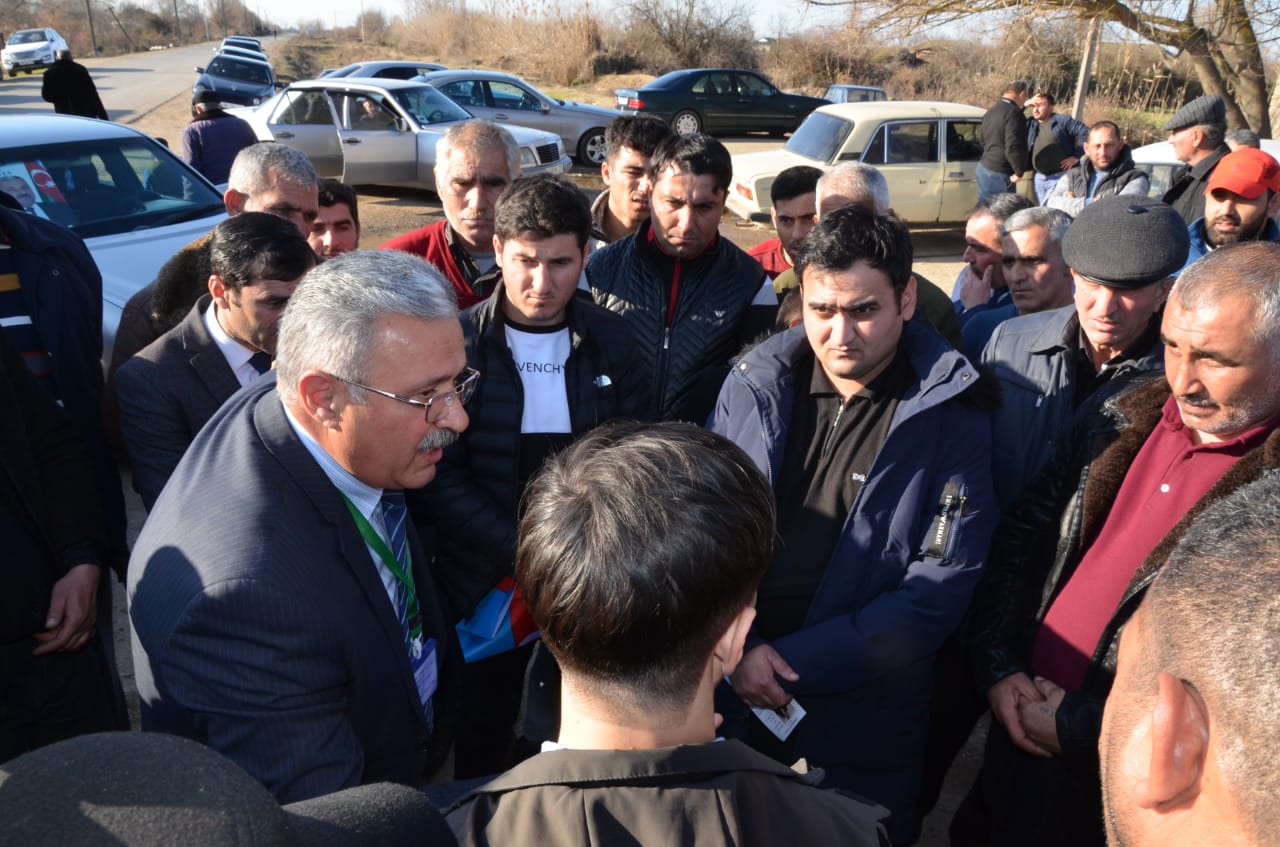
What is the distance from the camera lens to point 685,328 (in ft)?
12.4

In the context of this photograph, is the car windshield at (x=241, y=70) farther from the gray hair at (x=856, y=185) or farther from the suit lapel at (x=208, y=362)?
the suit lapel at (x=208, y=362)

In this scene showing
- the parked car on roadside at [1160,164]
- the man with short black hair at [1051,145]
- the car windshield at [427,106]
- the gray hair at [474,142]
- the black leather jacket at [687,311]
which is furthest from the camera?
the car windshield at [427,106]

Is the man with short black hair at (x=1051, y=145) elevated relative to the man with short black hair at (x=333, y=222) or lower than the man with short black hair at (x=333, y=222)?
lower

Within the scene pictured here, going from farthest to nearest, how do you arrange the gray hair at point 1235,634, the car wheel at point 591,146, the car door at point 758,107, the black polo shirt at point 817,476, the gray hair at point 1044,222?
the car door at point 758,107 → the car wheel at point 591,146 → the gray hair at point 1044,222 → the black polo shirt at point 817,476 → the gray hair at point 1235,634

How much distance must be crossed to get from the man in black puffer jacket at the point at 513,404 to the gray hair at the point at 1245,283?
1.69 meters

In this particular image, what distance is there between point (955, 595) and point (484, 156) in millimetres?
2834

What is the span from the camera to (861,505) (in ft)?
8.41

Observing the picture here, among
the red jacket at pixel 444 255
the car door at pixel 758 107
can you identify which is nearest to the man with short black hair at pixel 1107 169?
the red jacket at pixel 444 255

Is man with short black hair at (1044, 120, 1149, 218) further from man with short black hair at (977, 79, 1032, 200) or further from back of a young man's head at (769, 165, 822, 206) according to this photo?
back of a young man's head at (769, 165, 822, 206)

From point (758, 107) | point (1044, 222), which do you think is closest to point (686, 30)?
point (758, 107)

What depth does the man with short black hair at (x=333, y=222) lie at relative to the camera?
4.36 m

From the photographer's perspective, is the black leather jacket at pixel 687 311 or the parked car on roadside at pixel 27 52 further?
the parked car on roadside at pixel 27 52

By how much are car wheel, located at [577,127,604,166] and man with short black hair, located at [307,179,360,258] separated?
13.3m

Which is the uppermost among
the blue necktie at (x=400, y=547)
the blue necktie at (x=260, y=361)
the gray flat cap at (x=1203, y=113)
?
the blue necktie at (x=260, y=361)
